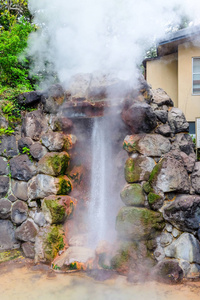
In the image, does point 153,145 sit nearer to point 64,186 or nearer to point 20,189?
point 64,186

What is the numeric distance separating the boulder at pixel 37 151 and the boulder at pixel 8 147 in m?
0.42

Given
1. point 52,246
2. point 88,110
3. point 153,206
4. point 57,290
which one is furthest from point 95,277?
point 88,110

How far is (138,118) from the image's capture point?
4.09 meters

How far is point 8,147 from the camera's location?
4891 mm

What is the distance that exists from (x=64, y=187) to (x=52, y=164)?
468mm

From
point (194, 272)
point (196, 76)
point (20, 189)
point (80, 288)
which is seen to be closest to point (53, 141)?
point (20, 189)

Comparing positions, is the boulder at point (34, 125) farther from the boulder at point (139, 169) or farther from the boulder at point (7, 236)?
the boulder at point (139, 169)

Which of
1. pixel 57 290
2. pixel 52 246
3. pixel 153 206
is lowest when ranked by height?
pixel 57 290

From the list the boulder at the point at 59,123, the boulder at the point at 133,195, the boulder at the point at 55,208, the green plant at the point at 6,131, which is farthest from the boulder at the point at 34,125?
the boulder at the point at 133,195

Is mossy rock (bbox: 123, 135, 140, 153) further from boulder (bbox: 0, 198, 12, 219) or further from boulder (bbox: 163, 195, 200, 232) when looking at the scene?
boulder (bbox: 0, 198, 12, 219)

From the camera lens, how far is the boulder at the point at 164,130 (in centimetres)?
417

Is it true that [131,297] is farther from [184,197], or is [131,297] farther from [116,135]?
[116,135]

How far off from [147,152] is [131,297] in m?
2.01

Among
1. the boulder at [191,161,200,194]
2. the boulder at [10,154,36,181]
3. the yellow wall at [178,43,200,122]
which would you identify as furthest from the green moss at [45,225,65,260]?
the yellow wall at [178,43,200,122]
